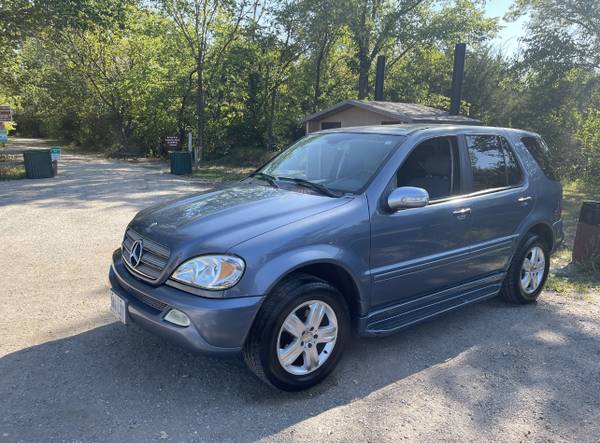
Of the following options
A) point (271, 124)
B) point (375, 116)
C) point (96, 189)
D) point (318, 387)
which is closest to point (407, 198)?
point (318, 387)

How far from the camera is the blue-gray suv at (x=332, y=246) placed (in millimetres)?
2865

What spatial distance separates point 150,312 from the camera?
117 inches

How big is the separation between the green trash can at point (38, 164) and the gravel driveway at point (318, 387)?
11741 millimetres

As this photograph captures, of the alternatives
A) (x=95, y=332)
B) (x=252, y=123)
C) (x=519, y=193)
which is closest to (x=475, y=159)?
(x=519, y=193)

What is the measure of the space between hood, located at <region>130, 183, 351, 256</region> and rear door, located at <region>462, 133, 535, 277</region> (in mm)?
1452

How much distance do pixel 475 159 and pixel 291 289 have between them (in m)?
2.28

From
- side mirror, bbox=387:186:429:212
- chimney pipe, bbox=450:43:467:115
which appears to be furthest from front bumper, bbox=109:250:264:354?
chimney pipe, bbox=450:43:467:115

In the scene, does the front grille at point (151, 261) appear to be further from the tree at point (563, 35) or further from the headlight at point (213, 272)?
the tree at point (563, 35)

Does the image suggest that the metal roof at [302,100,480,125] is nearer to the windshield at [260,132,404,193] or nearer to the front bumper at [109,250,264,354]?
the windshield at [260,132,404,193]

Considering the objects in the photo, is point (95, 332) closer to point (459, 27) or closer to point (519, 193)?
point (519, 193)

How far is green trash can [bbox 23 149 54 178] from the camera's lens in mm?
15141

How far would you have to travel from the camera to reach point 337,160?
13.1 ft

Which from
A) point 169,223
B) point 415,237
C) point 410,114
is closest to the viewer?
point 169,223

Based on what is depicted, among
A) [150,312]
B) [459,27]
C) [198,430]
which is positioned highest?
[459,27]
